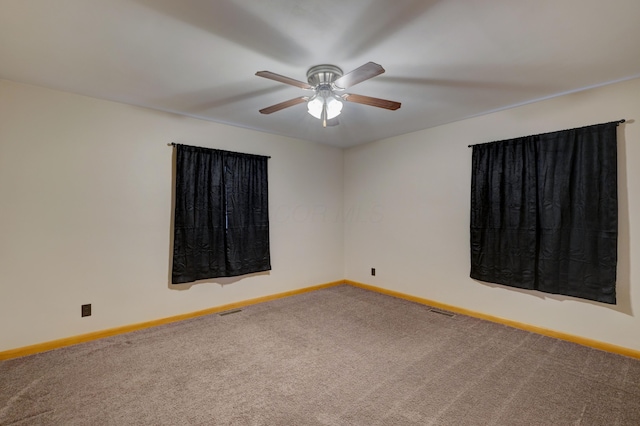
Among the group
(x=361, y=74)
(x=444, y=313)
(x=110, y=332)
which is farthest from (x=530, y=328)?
(x=110, y=332)

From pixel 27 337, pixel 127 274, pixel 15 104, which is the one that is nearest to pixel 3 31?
pixel 15 104

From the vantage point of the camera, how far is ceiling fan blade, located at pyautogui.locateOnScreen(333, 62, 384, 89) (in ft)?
5.97

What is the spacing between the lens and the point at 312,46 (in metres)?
2.06

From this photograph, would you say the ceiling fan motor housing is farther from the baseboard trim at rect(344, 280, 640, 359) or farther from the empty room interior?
the baseboard trim at rect(344, 280, 640, 359)

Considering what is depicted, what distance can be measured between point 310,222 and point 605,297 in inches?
142

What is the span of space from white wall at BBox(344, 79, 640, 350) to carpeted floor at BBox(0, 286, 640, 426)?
344mm

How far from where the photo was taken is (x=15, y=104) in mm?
2637

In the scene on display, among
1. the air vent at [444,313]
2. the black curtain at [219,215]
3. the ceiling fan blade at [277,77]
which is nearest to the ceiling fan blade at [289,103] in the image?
the ceiling fan blade at [277,77]

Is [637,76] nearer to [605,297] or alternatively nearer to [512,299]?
[605,297]

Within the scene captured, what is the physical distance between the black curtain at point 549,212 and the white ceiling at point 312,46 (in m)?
0.58

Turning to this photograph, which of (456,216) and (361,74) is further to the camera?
(456,216)

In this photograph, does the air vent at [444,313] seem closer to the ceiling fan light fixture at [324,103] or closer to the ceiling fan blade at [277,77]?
the ceiling fan light fixture at [324,103]

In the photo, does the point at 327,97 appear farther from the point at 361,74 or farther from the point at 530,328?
the point at 530,328

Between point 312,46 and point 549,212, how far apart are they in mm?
2881
